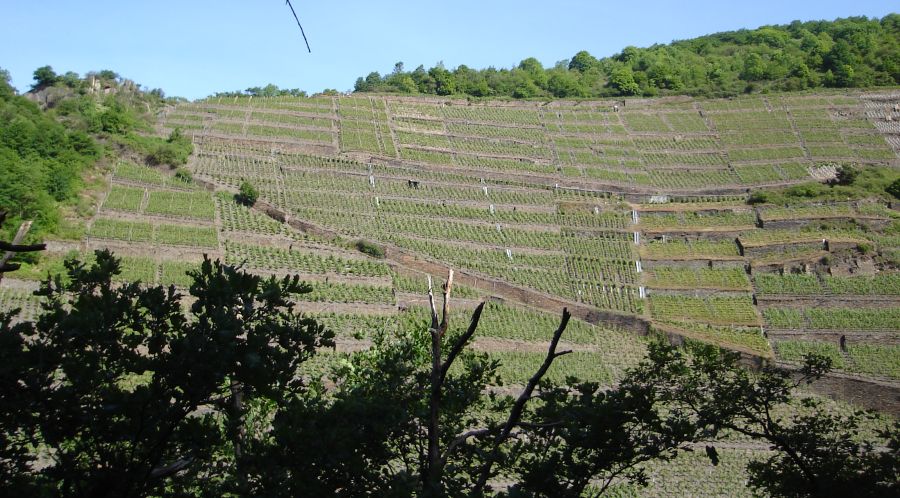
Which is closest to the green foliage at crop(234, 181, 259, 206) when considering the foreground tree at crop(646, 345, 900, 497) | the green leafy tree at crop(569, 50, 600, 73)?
the foreground tree at crop(646, 345, 900, 497)

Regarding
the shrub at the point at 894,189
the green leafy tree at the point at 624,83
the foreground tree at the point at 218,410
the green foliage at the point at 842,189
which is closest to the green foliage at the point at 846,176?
the green foliage at the point at 842,189

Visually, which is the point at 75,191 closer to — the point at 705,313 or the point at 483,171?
the point at 483,171

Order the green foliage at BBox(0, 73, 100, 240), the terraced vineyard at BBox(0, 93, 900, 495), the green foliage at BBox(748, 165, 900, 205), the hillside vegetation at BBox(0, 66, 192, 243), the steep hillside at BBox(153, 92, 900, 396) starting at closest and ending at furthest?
the green foliage at BBox(0, 73, 100, 240), the hillside vegetation at BBox(0, 66, 192, 243), the terraced vineyard at BBox(0, 93, 900, 495), the steep hillside at BBox(153, 92, 900, 396), the green foliage at BBox(748, 165, 900, 205)

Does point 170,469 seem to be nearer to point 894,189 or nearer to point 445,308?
point 445,308

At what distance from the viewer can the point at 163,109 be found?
199 ft

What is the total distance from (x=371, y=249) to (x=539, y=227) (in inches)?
478

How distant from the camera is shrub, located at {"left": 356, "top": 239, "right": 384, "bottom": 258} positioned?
4516 cm

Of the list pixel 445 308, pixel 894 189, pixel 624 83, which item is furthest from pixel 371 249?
pixel 624 83

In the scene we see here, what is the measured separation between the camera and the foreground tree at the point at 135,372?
989 cm

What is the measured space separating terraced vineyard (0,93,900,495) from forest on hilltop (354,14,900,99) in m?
10.8

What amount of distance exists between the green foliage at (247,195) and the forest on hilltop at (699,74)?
108 feet

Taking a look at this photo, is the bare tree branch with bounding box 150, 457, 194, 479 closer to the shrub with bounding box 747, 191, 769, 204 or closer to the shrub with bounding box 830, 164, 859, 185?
the shrub with bounding box 747, 191, 769, 204

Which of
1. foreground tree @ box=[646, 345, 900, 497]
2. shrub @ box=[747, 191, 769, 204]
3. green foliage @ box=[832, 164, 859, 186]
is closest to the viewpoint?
foreground tree @ box=[646, 345, 900, 497]

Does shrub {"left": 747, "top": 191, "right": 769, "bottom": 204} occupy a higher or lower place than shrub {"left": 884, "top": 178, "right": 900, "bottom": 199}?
A: lower
